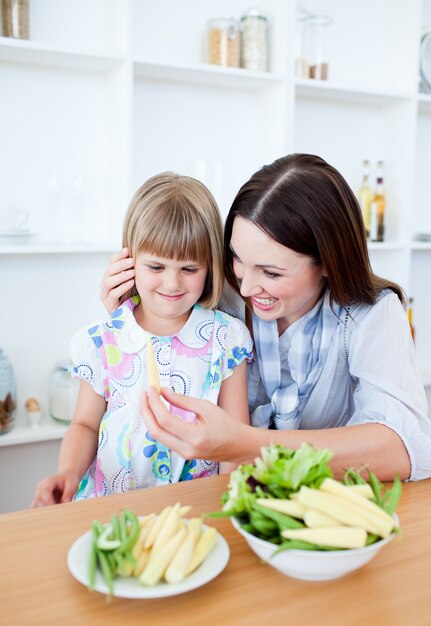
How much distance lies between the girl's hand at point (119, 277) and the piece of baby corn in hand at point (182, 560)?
2.49 feet

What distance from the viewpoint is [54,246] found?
2.27m

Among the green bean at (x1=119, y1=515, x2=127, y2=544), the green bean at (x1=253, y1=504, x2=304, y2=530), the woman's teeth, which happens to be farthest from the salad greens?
the woman's teeth

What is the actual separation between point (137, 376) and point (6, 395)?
938 mm

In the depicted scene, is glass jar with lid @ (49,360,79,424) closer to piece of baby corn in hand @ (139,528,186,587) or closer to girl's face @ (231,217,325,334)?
girl's face @ (231,217,325,334)

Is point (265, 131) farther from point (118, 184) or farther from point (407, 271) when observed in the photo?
point (407, 271)

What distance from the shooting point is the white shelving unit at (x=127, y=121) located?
2342 millimetres

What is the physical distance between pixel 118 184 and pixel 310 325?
3.62 ft

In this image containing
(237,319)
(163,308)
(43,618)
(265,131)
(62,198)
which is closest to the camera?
(43,618)

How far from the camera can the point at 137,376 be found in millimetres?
1522

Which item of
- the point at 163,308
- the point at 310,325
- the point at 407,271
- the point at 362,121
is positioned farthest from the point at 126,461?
the point at 362,121

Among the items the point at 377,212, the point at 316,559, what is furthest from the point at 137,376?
the point at 377,212

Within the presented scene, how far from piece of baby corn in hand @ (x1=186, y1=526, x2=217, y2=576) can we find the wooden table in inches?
1.7

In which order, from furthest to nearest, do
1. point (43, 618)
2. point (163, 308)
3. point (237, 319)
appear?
point (237, 319) → point (163, 308) → point (43, 618)

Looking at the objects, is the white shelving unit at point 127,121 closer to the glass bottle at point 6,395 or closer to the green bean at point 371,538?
the glass bottle at point 6,395
